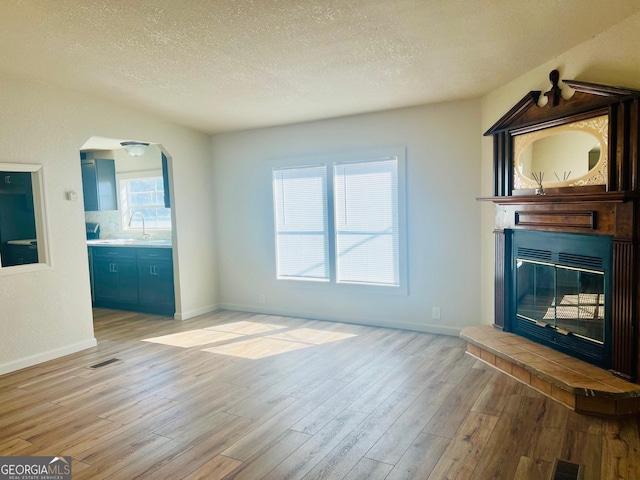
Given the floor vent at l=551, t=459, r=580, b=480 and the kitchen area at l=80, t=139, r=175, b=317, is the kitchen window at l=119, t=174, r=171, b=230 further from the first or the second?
the floor vent at l=551, t=459, r=580, b=480

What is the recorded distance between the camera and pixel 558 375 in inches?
120

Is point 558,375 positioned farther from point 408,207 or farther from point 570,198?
point 408,207

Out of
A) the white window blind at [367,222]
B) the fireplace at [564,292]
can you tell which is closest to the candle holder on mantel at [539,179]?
the fireplace at [564,292]

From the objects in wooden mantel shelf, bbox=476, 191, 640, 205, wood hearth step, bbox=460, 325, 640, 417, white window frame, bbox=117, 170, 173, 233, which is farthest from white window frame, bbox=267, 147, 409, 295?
white window frame, bbox=117, 170, 173, 233

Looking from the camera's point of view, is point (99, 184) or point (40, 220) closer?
point (40, 220)

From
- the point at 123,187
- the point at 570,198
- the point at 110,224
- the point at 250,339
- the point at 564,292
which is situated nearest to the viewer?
the point at 570,198

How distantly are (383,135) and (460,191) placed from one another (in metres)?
1.06

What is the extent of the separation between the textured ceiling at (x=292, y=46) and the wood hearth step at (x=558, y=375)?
226 cm

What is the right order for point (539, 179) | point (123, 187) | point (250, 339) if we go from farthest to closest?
1. point (123, 187)
2. point (250, 339)
3. point (539, 179)

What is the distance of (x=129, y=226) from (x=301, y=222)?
3.35 metres

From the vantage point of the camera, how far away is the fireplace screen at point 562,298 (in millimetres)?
3182

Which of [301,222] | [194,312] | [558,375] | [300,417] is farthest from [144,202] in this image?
[558,375]

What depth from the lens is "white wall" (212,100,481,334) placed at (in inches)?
180

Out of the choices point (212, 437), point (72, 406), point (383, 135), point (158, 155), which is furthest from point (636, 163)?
point (158, 155)
